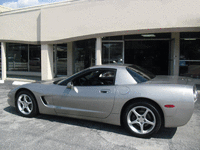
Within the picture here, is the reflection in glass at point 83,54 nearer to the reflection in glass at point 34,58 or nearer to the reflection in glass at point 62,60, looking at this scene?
the reflection in glass at point 62,60

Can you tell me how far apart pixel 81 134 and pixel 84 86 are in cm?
101

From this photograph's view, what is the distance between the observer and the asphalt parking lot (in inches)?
Answer: 133

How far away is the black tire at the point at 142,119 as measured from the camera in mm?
3593

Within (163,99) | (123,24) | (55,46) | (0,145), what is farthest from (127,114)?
(55,46)

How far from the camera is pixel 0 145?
11.2 feet

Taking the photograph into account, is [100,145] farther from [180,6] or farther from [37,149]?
[180,6]

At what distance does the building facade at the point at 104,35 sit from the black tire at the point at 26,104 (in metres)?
4.98

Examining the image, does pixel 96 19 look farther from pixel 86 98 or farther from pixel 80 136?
pixel 80 136

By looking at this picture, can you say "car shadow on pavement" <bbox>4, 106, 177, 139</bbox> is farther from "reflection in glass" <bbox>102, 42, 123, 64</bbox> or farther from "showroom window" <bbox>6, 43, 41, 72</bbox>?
"showroom window" <bbox>6, 43, 41, 72</bbox>

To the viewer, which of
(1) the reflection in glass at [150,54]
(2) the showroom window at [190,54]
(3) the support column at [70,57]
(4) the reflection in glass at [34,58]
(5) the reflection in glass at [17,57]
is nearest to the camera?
(2) the showroom window at [190,54]

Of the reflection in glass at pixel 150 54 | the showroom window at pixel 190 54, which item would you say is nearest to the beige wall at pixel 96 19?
the showroom window at pixel 190 54

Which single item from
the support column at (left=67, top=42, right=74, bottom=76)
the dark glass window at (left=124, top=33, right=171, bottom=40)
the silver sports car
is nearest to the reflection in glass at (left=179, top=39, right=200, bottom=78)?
the dark glass window at (left=124, top=33, right=171, bottom=40)

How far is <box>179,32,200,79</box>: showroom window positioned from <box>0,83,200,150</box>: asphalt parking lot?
6.49m

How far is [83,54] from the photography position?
13.4 m
